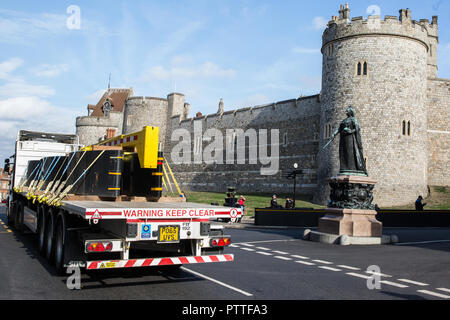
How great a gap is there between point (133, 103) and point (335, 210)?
48001 mm

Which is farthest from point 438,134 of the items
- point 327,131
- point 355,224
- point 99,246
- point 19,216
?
point 99,246

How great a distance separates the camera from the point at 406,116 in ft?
98.6

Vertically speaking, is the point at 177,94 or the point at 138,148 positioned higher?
the point at 177,94

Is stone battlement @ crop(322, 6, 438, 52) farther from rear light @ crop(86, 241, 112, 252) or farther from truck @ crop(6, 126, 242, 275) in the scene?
rear light @ crop(86, 241, 112, 252)

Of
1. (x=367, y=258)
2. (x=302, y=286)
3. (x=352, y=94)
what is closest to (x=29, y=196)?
(x=302, y=286)

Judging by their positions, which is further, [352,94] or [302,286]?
[352,94]

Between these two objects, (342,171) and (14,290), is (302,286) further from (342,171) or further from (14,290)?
(342,171)

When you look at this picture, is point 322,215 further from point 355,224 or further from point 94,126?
point 94,126

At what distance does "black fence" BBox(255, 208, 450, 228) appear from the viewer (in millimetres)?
20391

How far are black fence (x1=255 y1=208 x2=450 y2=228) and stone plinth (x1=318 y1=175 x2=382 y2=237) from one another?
5.42m

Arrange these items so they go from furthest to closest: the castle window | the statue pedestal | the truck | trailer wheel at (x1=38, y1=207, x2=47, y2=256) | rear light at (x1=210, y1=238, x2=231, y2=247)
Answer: the castle window < the statue pedestal < trailer wheel at (x1=38, y1=207, x2=47, y2=256) < rear light at (x1=210, y1=238, x2=231, y2=247) < the truck

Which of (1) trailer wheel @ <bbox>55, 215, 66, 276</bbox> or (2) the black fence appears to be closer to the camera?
(1) trailer wheel @ <bbox>55, 215, 66, 276</bbox>

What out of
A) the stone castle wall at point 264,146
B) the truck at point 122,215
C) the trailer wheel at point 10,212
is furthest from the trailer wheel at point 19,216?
the stone castle wall at point 264,146

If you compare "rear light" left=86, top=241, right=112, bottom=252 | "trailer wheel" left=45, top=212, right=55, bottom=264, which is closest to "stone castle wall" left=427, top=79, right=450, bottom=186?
"trailer wheel" left=45, top=212, right=55, bottom=264
